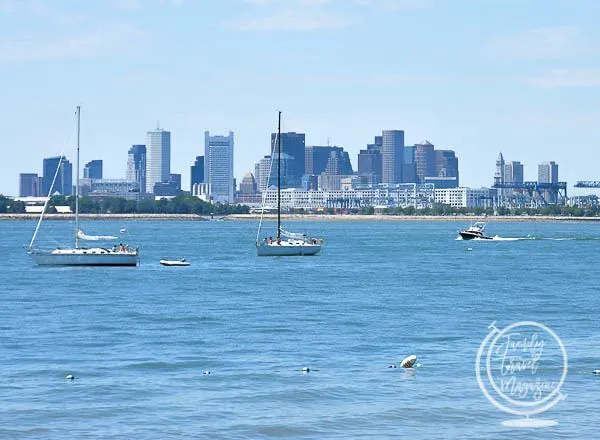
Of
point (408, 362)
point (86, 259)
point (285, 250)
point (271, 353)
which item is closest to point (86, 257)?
point (86, 259)

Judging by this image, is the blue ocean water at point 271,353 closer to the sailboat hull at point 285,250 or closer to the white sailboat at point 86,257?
the white sailboat at point 86,257

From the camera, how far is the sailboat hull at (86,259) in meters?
99.2

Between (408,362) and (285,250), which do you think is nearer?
(408,362)

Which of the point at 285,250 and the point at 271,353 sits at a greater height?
the point at 285,250

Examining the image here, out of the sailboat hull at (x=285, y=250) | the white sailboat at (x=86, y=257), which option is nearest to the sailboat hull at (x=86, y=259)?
the white sailboat at (x=86, y=257)

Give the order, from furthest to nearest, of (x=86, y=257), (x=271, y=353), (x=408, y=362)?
(x=86, y=257), (x=271, y=353), (x=408, y=362)

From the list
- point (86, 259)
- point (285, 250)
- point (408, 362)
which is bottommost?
point (408, 362)

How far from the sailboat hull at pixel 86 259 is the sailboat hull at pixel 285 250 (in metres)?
21.6

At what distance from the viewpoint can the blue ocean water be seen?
115 feet

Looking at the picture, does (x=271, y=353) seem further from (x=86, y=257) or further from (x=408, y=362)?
(x=86, y=257)

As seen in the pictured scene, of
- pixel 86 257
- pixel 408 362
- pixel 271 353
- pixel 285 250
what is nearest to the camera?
pixel 408 362

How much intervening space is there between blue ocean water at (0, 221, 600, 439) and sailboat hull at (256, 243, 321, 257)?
28281mm

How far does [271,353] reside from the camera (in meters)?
47.2

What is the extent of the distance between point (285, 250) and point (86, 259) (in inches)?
1056
